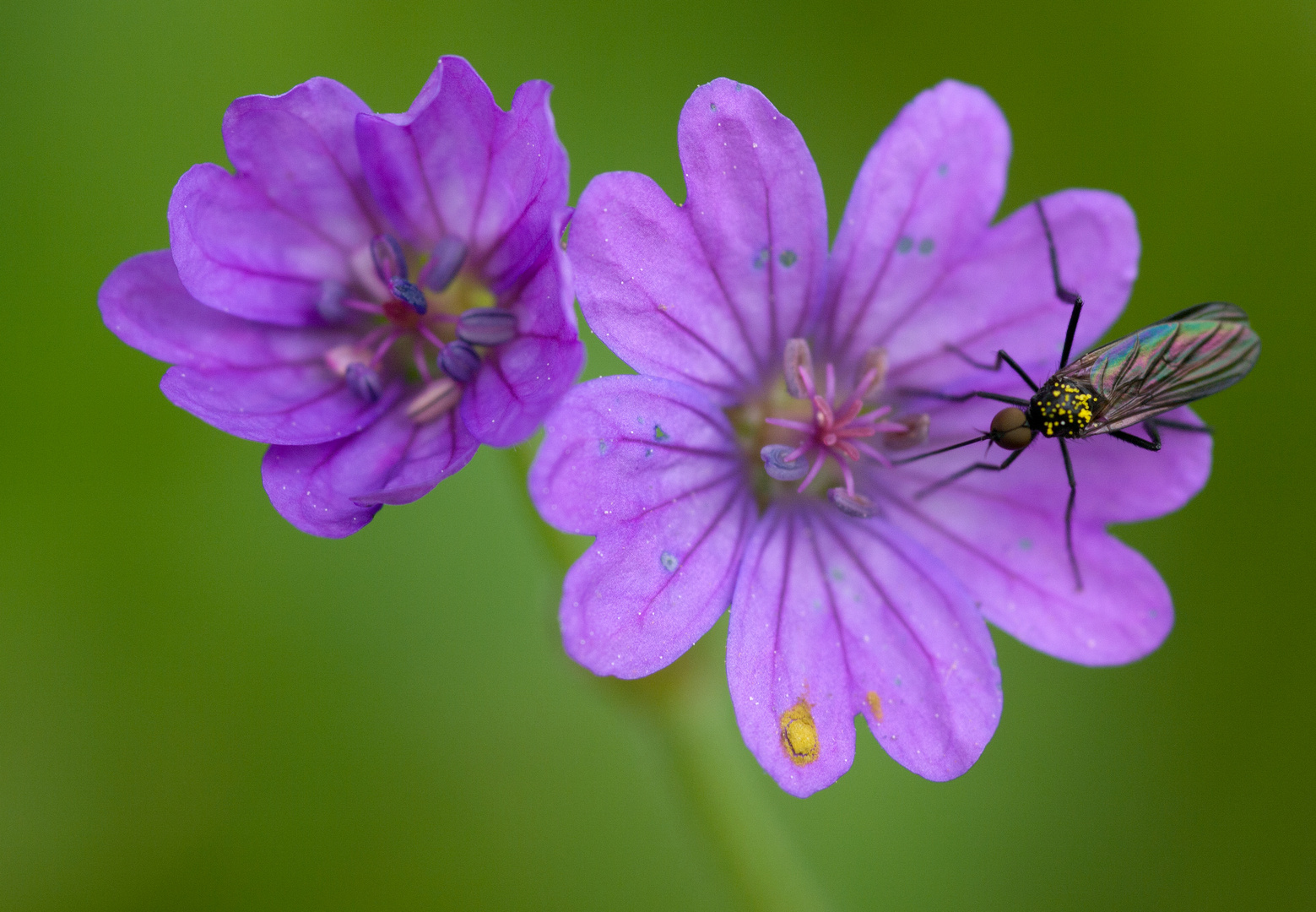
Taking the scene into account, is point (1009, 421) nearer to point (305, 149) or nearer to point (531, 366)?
point (531, 366)

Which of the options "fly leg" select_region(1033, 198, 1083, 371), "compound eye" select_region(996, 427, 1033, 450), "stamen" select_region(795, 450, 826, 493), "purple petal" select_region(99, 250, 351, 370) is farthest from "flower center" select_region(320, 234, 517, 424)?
"fly leg" select_region(1033, 198, 1083, 371)

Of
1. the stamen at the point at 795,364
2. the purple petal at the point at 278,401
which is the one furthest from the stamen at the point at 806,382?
the purple petal at the point at 278,401

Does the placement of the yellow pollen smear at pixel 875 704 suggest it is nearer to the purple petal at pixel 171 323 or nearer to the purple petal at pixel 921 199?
the purple petal at pixel 921 199

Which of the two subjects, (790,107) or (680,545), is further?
(790,107)

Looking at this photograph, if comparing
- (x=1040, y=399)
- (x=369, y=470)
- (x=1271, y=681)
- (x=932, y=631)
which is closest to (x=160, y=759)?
(x=369, y=470)

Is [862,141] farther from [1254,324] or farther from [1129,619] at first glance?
[1129,619]

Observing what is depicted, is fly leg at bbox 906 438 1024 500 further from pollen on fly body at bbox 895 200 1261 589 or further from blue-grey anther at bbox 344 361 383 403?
blue-grey anther at bbox 344 361 383 403

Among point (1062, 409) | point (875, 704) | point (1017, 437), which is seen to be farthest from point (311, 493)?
point (1062, 409)
